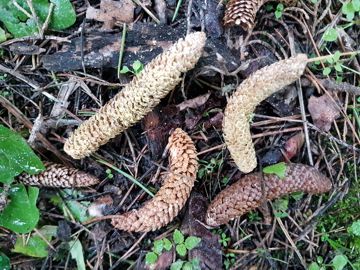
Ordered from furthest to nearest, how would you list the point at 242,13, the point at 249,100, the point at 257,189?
the point at 257,189, the point at 242,13, the point at 249,100

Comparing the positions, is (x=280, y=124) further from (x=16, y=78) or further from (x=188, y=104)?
(x=16, y=78)

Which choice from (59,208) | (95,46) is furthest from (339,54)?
(59,208)

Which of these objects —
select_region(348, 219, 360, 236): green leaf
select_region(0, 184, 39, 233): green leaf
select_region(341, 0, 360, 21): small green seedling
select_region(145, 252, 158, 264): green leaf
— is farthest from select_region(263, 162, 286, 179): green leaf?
select_region(0, 184, 39, 233): green leaf

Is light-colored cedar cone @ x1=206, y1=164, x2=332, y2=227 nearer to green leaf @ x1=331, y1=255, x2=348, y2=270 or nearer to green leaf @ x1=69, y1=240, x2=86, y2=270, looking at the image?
green leaf @ x1=331, y1=255, x2=348, y2=270

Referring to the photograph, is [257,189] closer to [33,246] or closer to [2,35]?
[33,246]

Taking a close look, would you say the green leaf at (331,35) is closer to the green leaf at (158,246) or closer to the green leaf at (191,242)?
the green leaf at (191,242)

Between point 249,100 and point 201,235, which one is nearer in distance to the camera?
point 249,100

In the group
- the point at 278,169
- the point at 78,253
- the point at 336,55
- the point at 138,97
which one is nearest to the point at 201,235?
the point at 278,169
